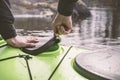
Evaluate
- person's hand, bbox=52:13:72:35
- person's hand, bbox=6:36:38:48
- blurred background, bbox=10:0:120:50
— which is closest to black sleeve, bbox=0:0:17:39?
person's hand, bbox=6:36:38:48

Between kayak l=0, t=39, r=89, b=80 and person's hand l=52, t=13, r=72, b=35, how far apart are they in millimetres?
153

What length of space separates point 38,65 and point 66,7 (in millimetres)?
500

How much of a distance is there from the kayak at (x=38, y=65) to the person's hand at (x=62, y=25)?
15 centimetres

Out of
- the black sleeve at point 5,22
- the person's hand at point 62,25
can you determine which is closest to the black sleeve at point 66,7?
the person's hand at point 62,25

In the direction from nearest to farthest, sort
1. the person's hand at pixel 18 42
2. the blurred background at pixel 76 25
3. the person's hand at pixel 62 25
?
1. the person's hand at pixel 62 25
2. the person's hand at pixel 18 42
3. the blurred background at pixel 76 25

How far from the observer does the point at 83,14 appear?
62.5 feet

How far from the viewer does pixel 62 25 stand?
8.86 feet

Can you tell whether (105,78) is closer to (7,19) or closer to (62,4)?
(62,4)

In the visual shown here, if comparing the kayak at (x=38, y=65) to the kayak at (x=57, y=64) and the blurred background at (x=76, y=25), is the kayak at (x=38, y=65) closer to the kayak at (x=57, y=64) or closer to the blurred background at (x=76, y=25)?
the kayak at (x=57, y=64)

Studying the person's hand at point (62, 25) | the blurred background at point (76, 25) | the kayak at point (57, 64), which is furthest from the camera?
the blurred background at point (76, 25)

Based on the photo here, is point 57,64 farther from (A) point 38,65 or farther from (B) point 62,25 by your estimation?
(B) point 62,25

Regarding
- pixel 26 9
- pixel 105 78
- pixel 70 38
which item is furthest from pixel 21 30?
pixel 105 78

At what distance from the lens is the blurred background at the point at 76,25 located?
10.5 metres

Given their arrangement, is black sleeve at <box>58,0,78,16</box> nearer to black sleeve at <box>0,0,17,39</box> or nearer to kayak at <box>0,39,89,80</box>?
kayak at <box>0,39,89,80</box>
